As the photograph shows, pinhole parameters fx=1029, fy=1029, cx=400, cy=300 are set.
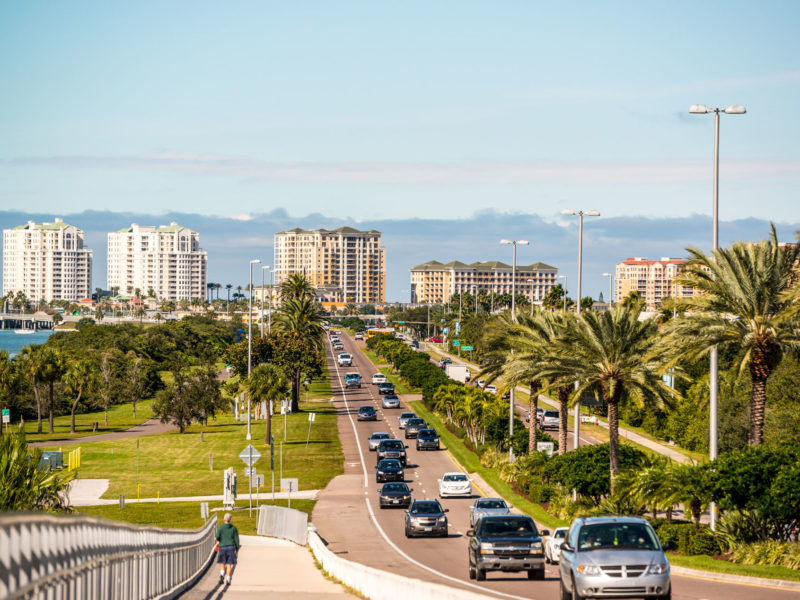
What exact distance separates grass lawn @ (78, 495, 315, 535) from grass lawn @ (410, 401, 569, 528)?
8899 millimetres

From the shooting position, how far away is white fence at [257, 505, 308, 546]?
112 ft

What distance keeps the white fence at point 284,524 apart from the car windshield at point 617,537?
18267 mm

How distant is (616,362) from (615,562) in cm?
1999

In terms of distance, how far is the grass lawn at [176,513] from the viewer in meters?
39.8

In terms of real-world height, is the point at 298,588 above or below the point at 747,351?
below

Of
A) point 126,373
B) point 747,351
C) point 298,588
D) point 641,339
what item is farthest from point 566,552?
point 126,373

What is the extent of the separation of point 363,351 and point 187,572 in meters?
157

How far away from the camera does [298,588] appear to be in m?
20.6

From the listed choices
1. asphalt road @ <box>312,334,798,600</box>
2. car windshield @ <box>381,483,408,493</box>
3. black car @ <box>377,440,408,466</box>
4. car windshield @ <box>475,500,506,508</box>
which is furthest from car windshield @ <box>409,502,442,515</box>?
black car @ <box>377,440,408,466</box>

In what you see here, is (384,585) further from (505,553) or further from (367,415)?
(367,415)

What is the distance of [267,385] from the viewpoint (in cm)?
6881

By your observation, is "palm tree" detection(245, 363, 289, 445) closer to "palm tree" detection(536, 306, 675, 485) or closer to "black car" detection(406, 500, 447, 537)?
"black car" detection(406, 500, 447, 537)

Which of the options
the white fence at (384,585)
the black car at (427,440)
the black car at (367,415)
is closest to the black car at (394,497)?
the white fence at (384,585)

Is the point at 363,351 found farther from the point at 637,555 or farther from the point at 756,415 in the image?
the point at 637,555
